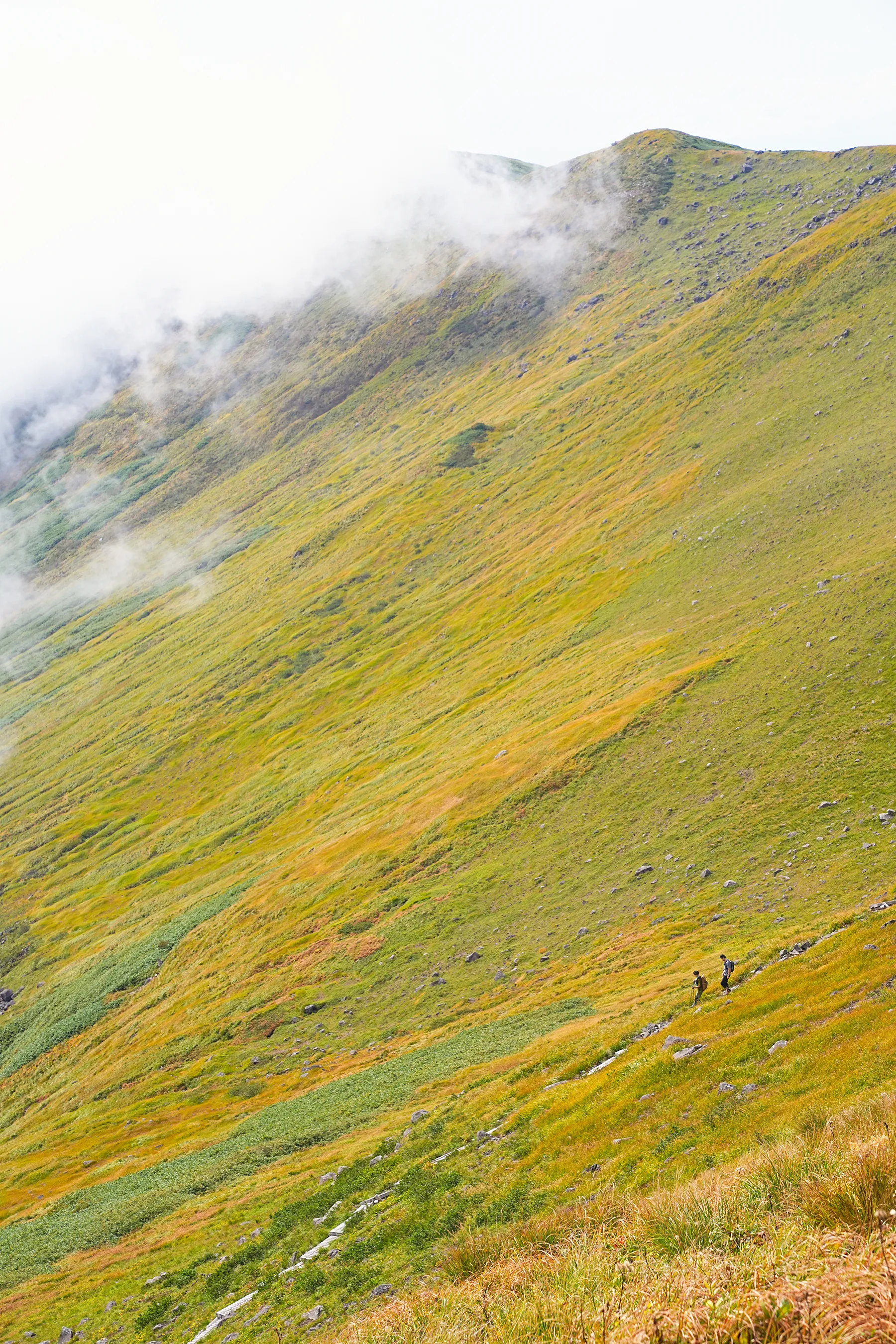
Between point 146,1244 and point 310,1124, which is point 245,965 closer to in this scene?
point 310,1124

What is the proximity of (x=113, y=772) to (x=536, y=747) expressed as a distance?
130 m

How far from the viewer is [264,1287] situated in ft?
80.4

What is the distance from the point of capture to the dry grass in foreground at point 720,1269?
6793 mm

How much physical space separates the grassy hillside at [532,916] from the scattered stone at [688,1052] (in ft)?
0.42

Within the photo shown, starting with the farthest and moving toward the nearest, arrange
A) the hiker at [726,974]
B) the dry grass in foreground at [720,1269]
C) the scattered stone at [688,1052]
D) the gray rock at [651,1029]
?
the gray rock at [651,1029]
the hiker at [726,974]
the scattered stone at [688,1052]
the dry grass in foreground at [720,1269]

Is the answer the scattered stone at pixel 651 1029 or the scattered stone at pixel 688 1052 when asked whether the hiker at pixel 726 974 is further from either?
the scattered stone at pixel 688 1052

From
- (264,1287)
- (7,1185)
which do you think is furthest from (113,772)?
(264,1287)

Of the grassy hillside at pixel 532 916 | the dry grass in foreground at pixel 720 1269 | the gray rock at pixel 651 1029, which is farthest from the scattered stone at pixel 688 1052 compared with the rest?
the dry grass in foreground at pixel 720 1269

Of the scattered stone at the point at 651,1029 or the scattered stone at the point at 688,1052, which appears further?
the scattered stone at the point at 651,1029

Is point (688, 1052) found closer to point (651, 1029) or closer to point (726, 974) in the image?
point (726, 974)

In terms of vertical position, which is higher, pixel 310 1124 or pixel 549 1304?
pixel 549 1304

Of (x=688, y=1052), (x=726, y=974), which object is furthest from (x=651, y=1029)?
(x=688, y=1052)

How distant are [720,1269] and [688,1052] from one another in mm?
18165

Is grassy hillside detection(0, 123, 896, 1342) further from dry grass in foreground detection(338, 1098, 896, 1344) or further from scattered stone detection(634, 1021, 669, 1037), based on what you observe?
scattered stone detection(634, 1021, 669, 1037)
